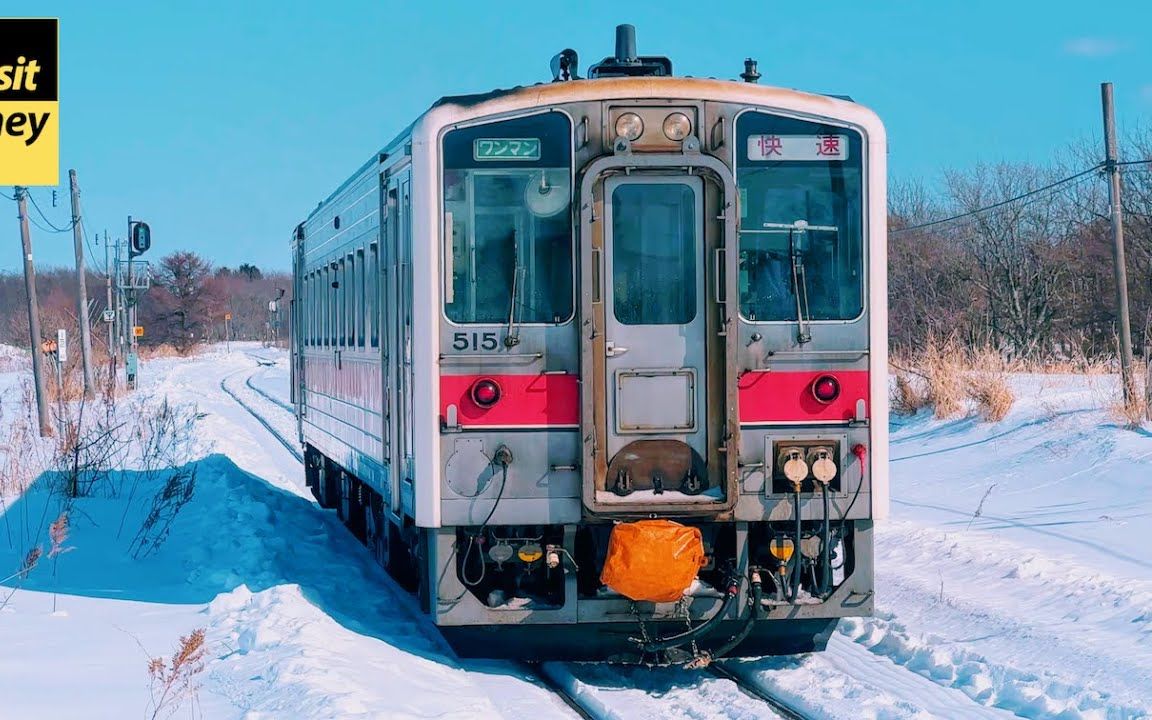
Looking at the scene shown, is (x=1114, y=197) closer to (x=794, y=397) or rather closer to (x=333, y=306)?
Result: (x=333, y=306)

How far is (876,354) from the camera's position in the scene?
25.8ft

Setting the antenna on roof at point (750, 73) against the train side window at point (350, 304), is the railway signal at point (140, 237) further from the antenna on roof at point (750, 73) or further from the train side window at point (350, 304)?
the antenna on roof at point (750, 73)

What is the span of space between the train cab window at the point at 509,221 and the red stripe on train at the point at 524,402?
0.32m

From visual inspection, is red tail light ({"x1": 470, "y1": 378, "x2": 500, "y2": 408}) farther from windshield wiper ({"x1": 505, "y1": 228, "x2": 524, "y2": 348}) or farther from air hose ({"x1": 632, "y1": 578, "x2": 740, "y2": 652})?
air hose ({"x1": 632, "y1": 578, "x2": 740, "y2": 652})

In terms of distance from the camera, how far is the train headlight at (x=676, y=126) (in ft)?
25.3

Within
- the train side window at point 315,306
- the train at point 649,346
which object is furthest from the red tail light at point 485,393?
the train side window at point 315,306

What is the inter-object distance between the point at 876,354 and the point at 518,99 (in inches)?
93.7

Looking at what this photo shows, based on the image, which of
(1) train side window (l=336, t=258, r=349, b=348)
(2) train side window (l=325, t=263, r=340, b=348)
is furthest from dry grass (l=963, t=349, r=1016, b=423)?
(1) train side window (l=336, t=258, r=349, b=348)

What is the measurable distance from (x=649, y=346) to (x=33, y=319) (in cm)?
2126

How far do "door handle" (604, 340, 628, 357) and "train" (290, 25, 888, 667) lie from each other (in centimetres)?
Result: 1

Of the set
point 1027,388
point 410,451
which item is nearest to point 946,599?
point 410,451

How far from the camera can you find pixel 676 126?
304 inches

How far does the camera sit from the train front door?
762cm

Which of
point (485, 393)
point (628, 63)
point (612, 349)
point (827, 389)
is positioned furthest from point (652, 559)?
point (628, 63)
